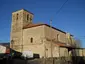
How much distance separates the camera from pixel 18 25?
44781 millimetres

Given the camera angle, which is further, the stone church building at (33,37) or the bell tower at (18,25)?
the bell tower at (18,25)

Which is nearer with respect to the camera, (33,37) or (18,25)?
(33,37)

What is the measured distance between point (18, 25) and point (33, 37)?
636 cm

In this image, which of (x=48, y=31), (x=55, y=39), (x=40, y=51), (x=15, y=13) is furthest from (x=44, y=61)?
(x=15, y=13)

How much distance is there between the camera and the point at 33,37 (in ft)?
136

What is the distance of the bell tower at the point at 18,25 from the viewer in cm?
4362

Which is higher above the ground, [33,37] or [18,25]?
[18,25]

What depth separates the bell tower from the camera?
143ft

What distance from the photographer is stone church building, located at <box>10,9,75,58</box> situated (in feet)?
129

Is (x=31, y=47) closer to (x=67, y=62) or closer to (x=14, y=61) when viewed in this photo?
(x=14, y=61)

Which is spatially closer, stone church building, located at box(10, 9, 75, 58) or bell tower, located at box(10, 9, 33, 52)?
stone church building, located at box(10, 9, 75, 58)

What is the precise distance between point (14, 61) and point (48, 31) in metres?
19.0

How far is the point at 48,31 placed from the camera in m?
42.1

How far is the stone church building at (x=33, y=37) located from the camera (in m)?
39.4
